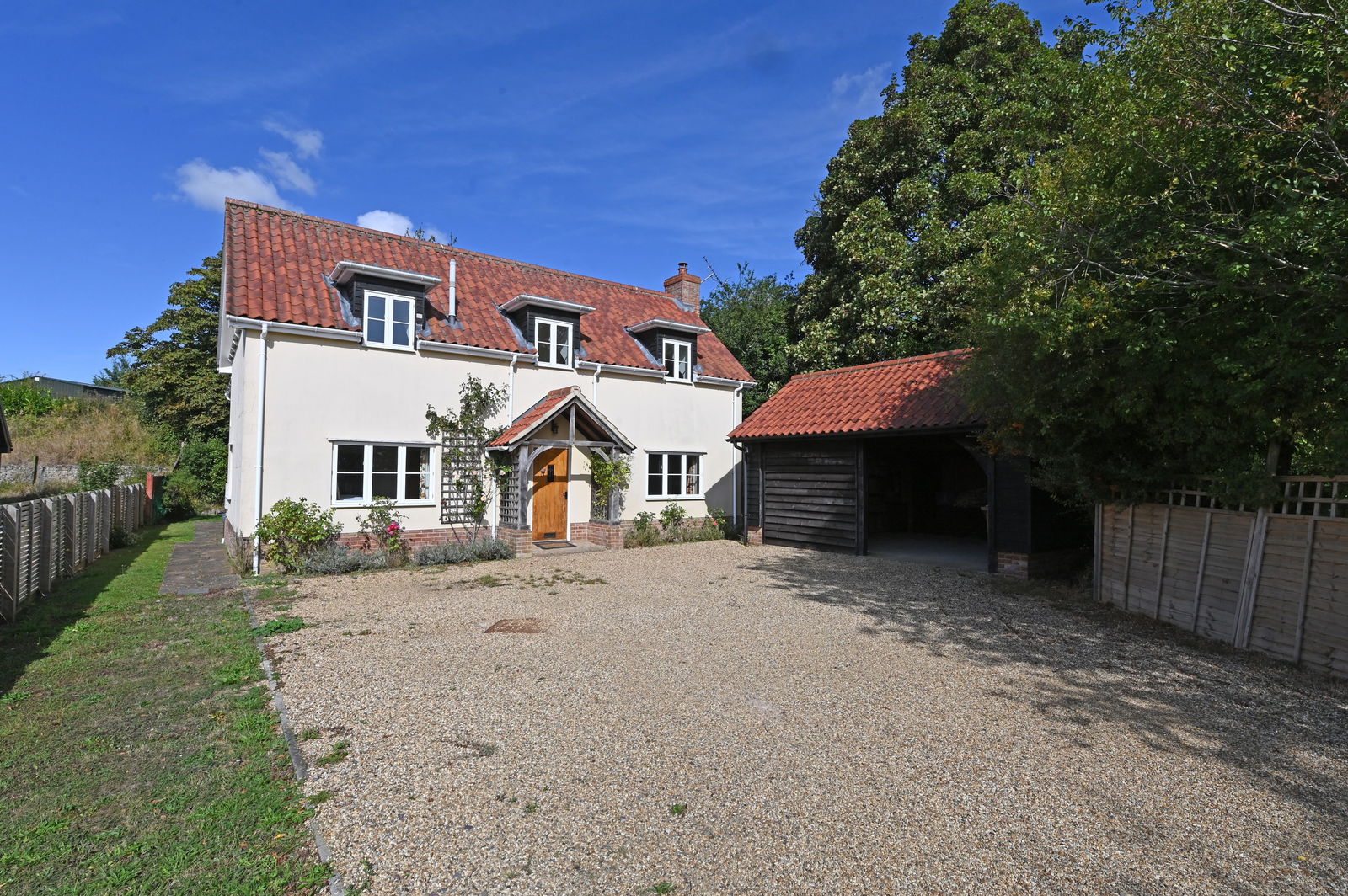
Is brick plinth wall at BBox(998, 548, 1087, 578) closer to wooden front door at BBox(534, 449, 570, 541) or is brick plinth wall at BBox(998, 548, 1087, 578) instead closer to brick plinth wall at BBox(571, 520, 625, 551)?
brick plinth wall at BBox(571, 520, 625, 551)

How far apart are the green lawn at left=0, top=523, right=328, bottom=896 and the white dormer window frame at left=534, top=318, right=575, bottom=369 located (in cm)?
1017

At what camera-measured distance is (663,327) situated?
1941cm

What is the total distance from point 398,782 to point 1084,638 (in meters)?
8.10

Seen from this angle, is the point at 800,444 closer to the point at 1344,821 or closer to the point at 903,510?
the point at 903,510

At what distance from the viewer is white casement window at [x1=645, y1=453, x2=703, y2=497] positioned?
19.3 metres

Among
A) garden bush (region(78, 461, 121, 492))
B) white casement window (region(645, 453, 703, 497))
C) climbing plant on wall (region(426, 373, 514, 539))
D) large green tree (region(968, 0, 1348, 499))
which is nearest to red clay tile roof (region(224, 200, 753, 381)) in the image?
climbing plant on wall (region(426, 373, 514, 539))

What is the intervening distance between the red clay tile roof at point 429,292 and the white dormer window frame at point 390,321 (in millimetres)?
503

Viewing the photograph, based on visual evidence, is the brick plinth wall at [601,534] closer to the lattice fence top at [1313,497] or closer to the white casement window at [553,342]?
the white casement window at [553,342]

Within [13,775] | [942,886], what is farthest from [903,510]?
[13,775]

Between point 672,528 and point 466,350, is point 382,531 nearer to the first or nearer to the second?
point 466,350

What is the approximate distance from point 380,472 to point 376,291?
3.92 metres

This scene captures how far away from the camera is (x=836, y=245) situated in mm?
22391

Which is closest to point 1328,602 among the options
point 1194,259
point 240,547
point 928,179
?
point 1194,259

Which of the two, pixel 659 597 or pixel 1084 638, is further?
pixel 659 597
